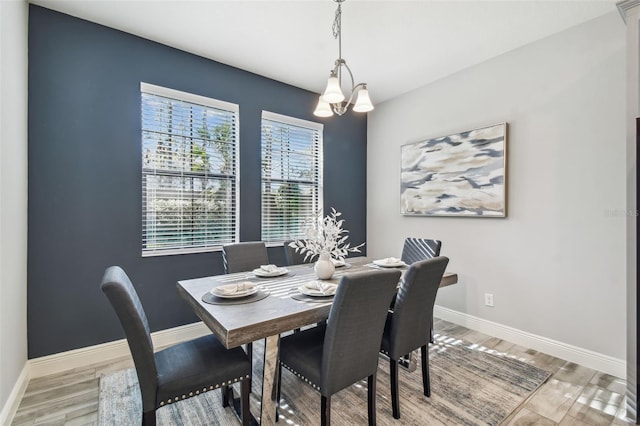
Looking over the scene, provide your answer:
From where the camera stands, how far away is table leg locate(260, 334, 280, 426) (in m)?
1.64

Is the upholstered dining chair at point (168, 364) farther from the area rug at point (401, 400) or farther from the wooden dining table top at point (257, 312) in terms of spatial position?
the area rug at point (401, 400)

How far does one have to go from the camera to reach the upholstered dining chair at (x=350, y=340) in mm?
1423

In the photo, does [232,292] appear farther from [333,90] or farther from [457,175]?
[457,175]

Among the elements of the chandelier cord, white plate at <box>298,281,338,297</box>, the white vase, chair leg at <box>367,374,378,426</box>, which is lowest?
chair leg at <box>367,374,378,426</box>

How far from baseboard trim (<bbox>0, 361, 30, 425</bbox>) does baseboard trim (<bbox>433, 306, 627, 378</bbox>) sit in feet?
12.1

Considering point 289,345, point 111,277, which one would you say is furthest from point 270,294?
point 111,277

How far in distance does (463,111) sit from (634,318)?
7.50ft

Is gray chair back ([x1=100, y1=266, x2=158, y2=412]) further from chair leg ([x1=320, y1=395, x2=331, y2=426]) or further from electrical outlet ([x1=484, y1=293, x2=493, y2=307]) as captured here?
electrical outlet ([x1=484, y1=293, x2=493, y2=307])

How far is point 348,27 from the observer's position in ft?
8.39

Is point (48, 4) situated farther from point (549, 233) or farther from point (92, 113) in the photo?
point (549, 233)

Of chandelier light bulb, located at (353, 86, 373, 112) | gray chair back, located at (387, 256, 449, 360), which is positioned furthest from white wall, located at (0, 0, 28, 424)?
gray chair back, located at (387, 256, 449, 360)

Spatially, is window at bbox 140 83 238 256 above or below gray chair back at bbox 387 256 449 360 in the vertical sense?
above

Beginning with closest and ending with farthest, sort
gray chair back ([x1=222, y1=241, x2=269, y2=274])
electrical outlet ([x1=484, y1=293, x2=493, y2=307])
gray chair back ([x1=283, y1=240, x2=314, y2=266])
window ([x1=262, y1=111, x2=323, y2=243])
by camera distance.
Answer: gray chair back ([x1=222, y1=241, x2=269, y2=274]) < gray chair back ([x1=283, y1=240, x2=314, y2=266]) < electrical outlet ([x1=484, y1=293, x2=493, y2=307]) < window ([x1=262, y1=111, x2=323, y2=243])

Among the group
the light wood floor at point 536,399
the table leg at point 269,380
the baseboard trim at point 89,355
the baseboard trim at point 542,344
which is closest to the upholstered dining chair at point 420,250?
the baseboard trim at point 542,344
